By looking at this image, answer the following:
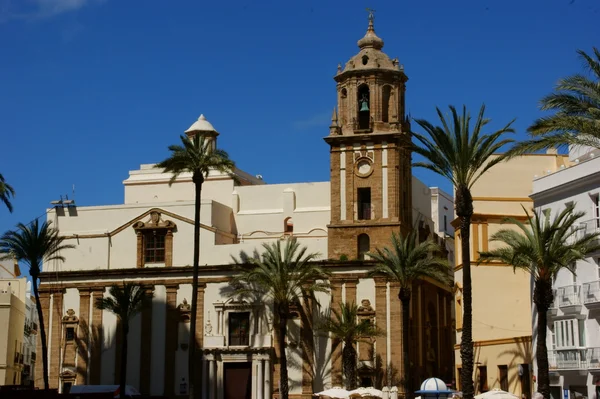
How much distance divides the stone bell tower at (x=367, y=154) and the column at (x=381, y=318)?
93.0 inches

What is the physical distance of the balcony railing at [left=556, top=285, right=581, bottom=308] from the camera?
149 feet

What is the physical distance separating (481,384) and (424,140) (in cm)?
1926

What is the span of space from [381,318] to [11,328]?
92.6 feet

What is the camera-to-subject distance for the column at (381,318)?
197 feet

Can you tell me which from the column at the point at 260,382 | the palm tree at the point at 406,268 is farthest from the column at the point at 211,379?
the palm tree at the point at 406,268

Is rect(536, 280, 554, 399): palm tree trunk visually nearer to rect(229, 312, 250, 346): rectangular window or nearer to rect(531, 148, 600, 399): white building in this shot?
rect(531, 148, 600, 399): white building

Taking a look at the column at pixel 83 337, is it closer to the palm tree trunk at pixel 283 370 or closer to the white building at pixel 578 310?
the palm tree trunk at pixel 283 370

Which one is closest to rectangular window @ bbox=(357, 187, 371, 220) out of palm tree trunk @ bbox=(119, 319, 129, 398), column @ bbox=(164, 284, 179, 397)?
column @ bbox=(164, 284, 179, 397)

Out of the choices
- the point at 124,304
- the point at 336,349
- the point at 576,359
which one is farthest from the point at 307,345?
the point at 576,359

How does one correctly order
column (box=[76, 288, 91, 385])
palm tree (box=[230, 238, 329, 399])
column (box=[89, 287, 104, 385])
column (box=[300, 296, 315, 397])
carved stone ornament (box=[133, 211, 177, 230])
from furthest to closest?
carved stone ornament (box=[133, 211, 177, 230]) < column (box=[76, 288, 91, 385]) < column (box=[89, 287, 104, 385]) < column (box=[300, 296, 315, 397]) < palm tree (box=[230, 238, 329, 399])

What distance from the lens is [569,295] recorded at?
4594 cm

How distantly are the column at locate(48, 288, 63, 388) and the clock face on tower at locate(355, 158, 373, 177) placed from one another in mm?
19994

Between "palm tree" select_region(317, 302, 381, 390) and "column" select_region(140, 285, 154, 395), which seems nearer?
"palm tree" select_region(317, 302, 381, 390)

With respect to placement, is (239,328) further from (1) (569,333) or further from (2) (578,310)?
(2) (578,310)
